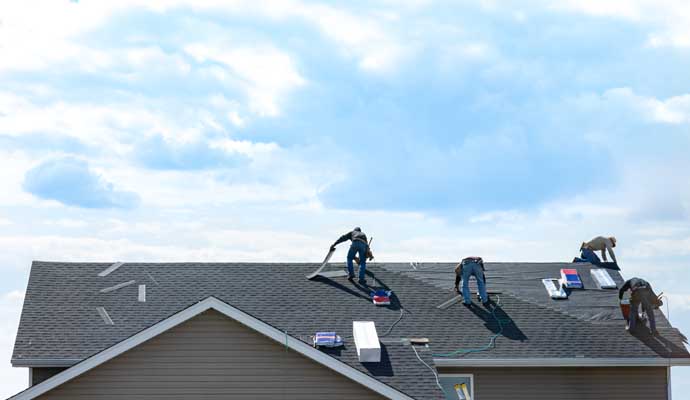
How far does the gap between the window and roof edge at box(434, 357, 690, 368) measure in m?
0.33

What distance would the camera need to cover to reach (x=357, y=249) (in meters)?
25.7

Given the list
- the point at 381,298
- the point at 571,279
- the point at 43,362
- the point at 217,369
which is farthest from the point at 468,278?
the point at 43,362

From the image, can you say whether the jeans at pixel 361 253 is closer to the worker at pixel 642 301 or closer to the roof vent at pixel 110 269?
the roof vent at pixel 110 269

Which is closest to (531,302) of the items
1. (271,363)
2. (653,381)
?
(653,381)

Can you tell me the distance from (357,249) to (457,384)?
5182mm

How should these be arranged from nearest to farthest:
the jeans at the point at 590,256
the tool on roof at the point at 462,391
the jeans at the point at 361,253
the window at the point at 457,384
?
the tool on roof at the point at 462,391
the window at the point at 457,384
the jeans at the point at 361,253
the jeans at the point at 590,256

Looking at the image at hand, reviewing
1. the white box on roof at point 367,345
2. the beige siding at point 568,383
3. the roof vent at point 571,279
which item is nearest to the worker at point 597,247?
the roof vent at point 571,279

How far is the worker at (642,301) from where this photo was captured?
23.5 metres

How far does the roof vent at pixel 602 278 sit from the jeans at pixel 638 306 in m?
2.45

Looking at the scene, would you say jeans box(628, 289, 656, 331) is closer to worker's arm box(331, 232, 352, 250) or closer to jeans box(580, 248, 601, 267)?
jeans box(580, 248, 601, 267)

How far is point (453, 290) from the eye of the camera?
25547mm

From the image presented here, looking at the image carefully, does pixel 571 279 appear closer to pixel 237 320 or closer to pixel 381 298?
pixel 381 298

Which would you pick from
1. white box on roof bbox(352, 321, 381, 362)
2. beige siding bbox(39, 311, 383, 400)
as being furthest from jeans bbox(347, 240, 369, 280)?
beige siding bbox(39, 311, 383, 400)

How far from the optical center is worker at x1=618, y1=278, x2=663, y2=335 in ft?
76.9
